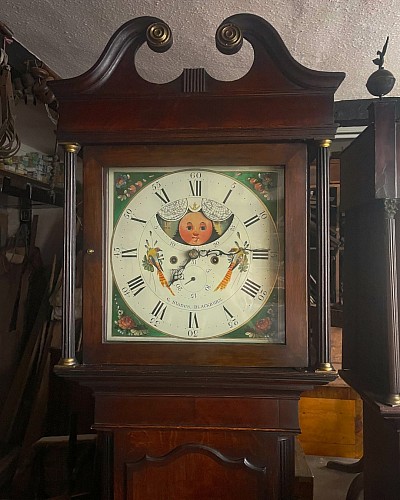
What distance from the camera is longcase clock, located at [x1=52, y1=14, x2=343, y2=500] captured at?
32.4 inches

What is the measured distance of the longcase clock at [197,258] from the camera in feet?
2.70

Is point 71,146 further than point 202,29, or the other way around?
point 202,29

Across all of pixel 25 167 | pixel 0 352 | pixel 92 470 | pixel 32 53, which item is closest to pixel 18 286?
pixel 0 352

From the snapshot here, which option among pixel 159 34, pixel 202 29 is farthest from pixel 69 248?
pixel 202 29

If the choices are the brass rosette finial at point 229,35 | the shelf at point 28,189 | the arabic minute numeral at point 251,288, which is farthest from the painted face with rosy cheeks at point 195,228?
the shelf at point 28,189

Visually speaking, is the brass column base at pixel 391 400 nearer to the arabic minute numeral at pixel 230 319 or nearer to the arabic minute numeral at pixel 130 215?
the arabic minute numeral at pixel 230 319

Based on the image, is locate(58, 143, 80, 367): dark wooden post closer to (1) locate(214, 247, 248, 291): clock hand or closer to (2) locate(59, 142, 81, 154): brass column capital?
(2) locate(59, 142, 81, 154): brass column capital

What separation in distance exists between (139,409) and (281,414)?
10.7 inches

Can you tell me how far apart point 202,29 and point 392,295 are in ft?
3.00

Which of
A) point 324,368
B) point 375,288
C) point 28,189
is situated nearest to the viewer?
point 324,368

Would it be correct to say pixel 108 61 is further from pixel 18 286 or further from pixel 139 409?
pixel 18 286

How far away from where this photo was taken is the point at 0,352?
6.38 ft

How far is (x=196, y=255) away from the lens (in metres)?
0.85

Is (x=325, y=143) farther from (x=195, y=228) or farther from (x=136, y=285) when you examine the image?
(x=136, y=285)
